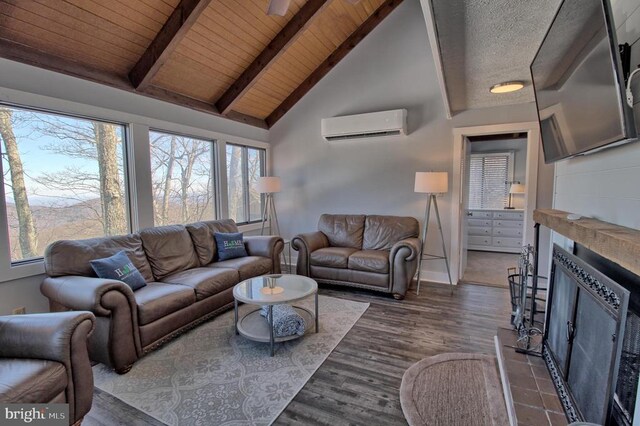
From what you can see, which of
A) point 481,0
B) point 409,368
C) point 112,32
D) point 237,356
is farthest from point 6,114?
point 409,368

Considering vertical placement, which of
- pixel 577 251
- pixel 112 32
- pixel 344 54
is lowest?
pixel 577 251

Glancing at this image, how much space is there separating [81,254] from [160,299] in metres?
0.79

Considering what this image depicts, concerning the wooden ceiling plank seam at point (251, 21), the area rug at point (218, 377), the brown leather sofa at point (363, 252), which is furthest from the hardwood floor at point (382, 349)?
the wooden ceiling plank seam at point (251, 21)

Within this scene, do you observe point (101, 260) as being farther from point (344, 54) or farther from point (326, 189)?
point (344, 54)

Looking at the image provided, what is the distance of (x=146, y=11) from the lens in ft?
9.29

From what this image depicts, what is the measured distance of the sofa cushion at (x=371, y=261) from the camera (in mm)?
3691

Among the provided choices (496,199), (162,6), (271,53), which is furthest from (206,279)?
(496,199)

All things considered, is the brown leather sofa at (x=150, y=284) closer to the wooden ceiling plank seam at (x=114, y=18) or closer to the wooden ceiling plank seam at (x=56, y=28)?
the wooden ceiling plank seam at (x=56, y=28)

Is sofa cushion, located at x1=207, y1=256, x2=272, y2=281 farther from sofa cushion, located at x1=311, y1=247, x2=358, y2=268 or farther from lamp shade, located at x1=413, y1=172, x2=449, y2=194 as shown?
lamp shade, located at x1=413, y1=172, x2=449, y2=194

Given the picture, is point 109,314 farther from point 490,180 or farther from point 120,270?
point 490,180

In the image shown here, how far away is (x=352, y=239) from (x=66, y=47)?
3.77 m

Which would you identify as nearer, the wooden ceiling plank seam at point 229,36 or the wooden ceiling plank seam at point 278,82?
the wooden ceiling plank seam at point 229,36

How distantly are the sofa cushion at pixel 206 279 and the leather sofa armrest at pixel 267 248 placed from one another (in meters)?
0.61

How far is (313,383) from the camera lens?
209cm
